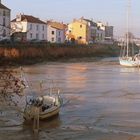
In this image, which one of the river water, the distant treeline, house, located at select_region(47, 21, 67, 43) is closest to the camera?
the river water

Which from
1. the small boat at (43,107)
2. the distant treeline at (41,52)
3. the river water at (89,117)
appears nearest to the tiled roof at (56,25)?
the distant treeline at (41,52)

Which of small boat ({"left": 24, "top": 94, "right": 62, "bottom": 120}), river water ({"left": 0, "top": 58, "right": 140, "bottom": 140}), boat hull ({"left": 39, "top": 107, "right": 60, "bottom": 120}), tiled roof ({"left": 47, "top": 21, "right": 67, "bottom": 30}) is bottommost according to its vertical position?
river water ({"left": 0, "top": 58, "right": 140, "bottom": 140})

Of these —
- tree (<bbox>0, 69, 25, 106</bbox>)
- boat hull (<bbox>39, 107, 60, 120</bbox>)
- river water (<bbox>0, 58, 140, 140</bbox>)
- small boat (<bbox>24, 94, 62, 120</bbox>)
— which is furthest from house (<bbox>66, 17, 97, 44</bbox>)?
tree (<bbox>0, 69, 25, 106</bbox>)

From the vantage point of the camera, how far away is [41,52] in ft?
217

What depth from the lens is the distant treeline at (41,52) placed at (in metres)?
Answer: 55.6

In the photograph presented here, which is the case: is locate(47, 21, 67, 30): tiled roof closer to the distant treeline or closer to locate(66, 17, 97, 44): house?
locate(66, 17, 97, 44): house

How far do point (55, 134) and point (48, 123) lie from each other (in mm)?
1820

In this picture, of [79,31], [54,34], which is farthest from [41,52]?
[79,31]

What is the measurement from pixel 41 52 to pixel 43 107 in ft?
159

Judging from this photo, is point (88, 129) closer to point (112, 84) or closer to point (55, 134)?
point (55, 134)

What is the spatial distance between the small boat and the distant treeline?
82.7ft

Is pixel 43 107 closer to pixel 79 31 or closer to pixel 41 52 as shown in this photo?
pixel 41 52

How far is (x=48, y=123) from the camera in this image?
1748 cm

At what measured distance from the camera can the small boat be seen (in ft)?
54.7
